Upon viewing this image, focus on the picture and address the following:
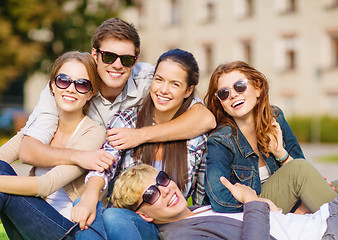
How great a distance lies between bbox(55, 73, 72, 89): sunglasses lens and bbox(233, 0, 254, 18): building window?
24977 millimetres

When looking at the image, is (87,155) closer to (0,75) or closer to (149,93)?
(149,93)

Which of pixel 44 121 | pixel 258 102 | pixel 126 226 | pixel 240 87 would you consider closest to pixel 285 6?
pixel 258 102

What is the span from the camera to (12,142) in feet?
12.6

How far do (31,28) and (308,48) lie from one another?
14945mm

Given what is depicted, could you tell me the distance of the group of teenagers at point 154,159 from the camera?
3.16 m

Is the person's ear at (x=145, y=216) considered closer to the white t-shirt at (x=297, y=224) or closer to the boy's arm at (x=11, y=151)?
the white t-shirt at (x=297, y=224)

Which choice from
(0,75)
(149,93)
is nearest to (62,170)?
(149,93)

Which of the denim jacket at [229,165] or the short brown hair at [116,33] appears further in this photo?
the short brown hair at [116,33]

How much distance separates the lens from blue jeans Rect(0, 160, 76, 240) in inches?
123

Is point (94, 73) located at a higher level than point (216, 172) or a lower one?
higher

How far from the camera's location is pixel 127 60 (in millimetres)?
3928

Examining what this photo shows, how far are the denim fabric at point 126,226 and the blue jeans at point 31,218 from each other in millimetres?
305

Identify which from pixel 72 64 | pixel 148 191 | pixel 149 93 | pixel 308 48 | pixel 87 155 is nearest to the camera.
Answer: pixel 148 191

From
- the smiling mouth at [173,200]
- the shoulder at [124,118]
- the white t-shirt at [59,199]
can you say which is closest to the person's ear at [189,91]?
the shoulder at [124,118]
